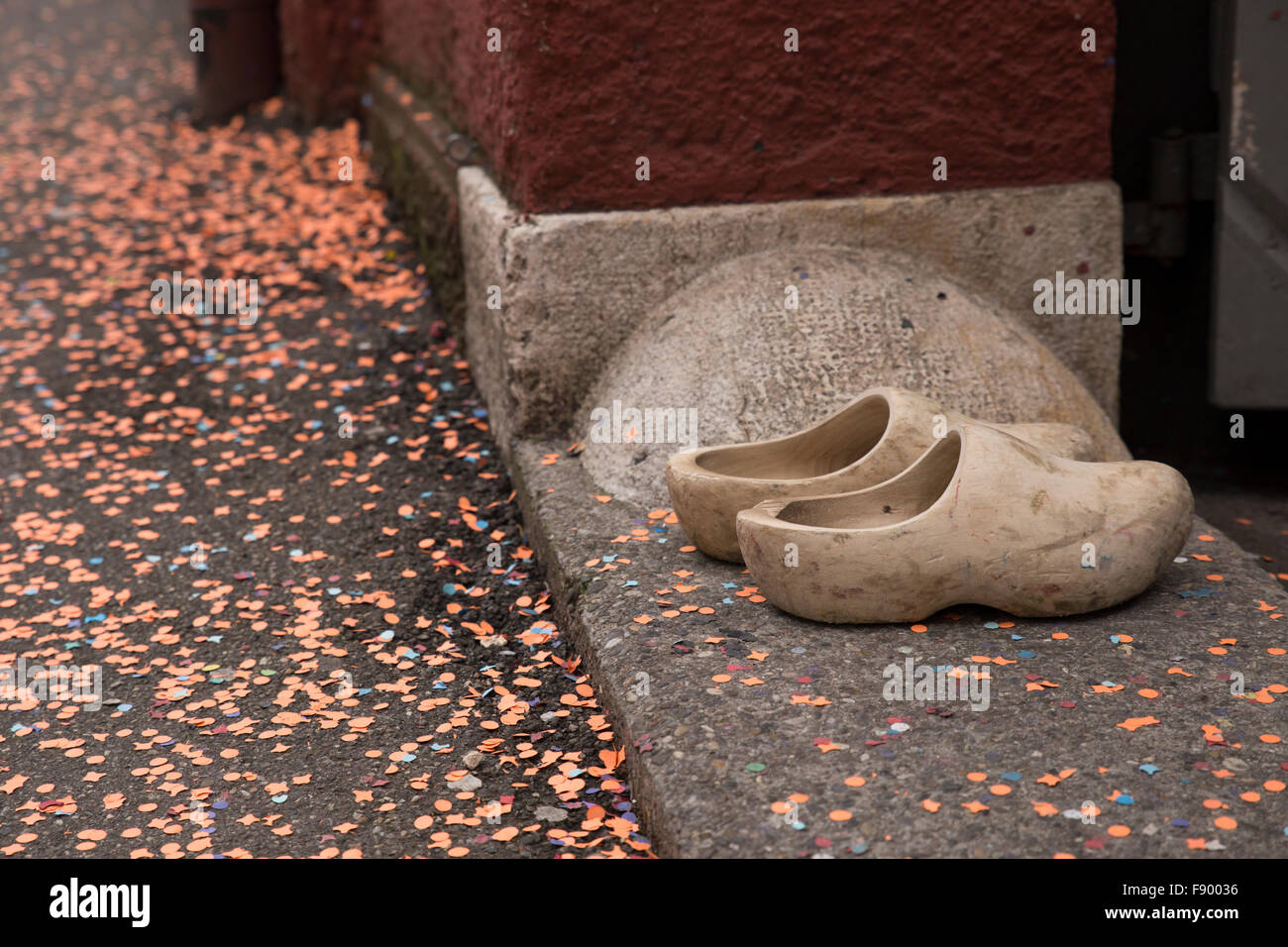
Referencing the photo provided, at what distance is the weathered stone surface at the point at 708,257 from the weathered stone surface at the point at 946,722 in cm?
84

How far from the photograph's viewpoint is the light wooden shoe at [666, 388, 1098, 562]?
9.25 ft

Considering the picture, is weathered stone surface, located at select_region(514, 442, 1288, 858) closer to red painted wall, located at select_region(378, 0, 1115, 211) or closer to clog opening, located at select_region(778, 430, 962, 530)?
clog opening, located at select_region(778, 430, 962, 530)

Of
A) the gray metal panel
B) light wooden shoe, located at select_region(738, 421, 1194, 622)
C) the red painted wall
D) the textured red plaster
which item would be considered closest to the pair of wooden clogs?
Result: light wooden shoe, located at select_region(738, 421, 1194, 622)

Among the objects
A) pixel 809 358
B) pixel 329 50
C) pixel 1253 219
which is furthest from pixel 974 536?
pixel 329 50

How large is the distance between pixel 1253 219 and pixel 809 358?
1577 mm

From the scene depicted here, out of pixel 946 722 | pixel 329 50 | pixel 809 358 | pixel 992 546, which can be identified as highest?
pixel 329 50

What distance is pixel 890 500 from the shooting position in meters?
2.77

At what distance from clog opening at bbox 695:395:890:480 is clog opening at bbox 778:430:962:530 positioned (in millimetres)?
230

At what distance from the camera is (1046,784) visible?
2.05 metres

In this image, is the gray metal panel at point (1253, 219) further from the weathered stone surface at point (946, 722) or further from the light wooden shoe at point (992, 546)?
the light wooden shoe at point (992, 546)

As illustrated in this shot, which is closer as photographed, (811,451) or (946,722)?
(946,722)

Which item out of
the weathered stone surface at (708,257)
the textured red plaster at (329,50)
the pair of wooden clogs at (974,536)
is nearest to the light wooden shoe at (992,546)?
the pair of wooden clogs at (974,536)

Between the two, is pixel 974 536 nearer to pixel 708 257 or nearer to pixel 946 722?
pixel 946 722

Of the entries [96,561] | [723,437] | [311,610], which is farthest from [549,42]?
[96,561]
